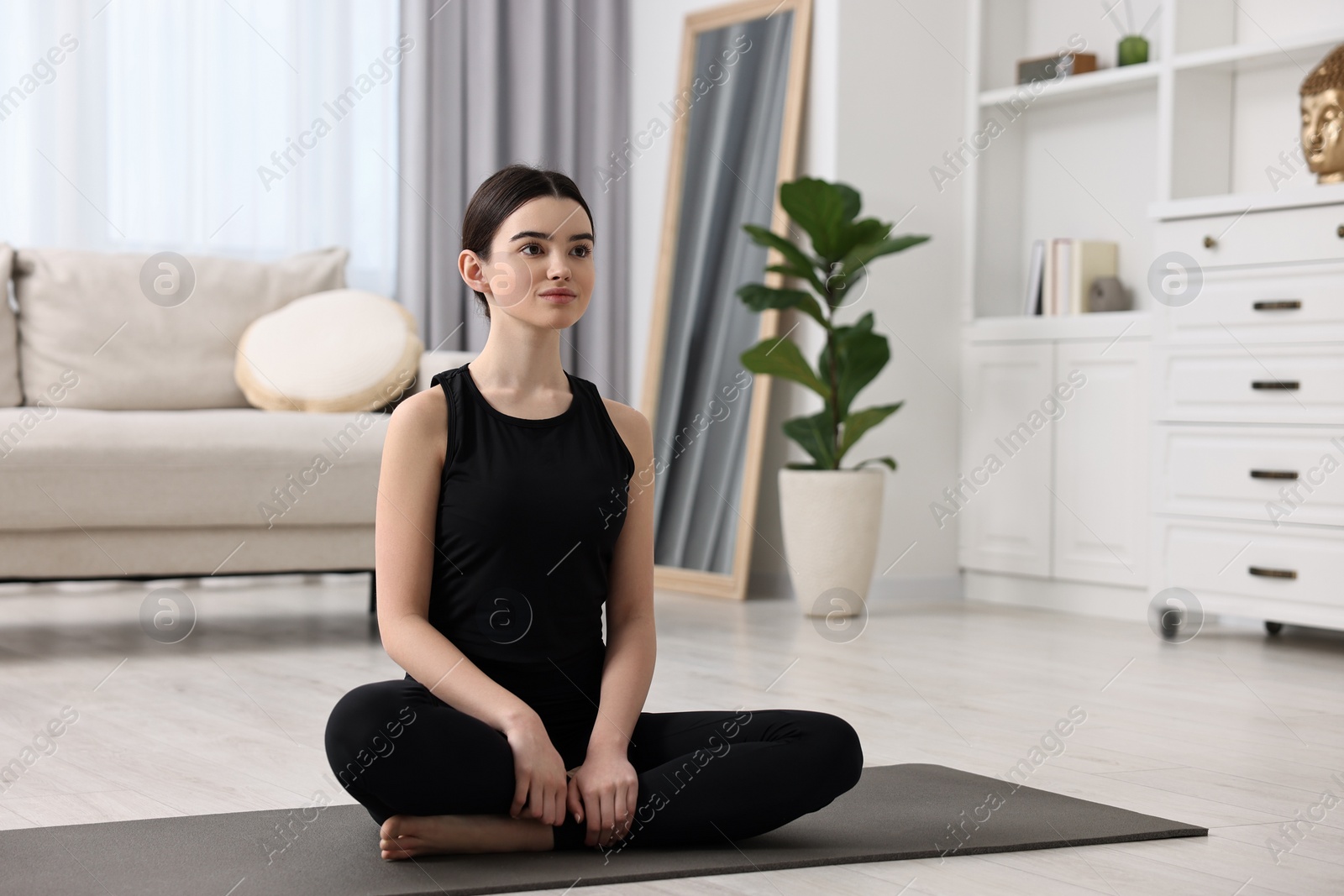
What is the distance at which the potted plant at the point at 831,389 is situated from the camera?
395 cm

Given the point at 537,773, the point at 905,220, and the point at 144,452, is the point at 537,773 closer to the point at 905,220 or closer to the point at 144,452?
the point at 144,452

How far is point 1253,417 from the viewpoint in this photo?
3.45m

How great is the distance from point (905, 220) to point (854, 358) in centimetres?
61

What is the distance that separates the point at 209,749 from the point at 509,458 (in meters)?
0.88

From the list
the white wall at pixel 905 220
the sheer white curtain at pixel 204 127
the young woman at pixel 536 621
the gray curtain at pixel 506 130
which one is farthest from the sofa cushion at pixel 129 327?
the young woman at pixel 536 621

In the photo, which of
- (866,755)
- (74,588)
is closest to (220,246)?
(74,588)

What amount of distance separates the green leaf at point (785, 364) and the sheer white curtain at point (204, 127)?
1.47 meters

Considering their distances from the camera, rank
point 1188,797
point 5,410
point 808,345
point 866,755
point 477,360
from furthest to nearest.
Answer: point 808,345 → point 5,410 → point 866,755 → point 1188,797 → point 477,360

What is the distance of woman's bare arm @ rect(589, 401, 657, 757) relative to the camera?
1596mm

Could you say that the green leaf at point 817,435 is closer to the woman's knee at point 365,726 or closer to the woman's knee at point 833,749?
the woman's knee at point 833,749

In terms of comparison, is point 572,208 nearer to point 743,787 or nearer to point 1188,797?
point 743,787

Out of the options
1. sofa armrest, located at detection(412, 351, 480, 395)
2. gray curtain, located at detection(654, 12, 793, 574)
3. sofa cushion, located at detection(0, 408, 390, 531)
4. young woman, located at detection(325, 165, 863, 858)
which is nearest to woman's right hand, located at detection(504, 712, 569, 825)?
young woman, located at detection(325, 165, 863, 858)

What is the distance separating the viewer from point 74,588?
178 inches

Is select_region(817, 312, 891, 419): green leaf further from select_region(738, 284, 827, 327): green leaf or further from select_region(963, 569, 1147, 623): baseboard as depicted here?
select_region(963, 569, 1147, 623): baseboard
